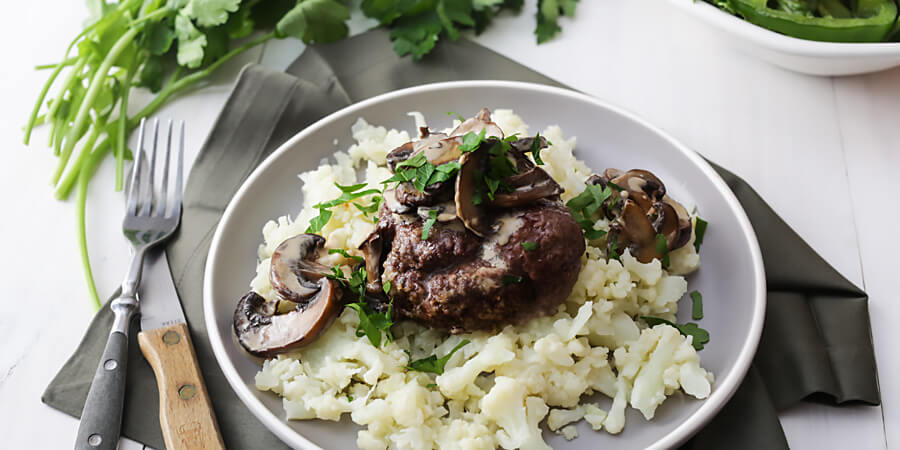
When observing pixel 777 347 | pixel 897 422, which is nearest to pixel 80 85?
pixel 777 347

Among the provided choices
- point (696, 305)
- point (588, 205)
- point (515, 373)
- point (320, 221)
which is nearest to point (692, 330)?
point (696, 305)

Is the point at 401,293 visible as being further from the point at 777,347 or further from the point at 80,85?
the point at 80,85

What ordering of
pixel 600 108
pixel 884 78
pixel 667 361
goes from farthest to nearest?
pixel 884 78, pixel 600 108, pixel 667 361

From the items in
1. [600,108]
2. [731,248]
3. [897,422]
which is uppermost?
[600,108]

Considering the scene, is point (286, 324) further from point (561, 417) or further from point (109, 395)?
point (561, 417)

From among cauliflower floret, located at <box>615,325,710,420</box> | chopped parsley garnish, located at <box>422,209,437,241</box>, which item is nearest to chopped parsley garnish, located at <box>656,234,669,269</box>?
cauliflower floret, located at <box>615,325,710,420</box>

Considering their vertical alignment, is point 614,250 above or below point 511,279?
below

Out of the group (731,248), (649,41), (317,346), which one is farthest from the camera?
(649,41)
